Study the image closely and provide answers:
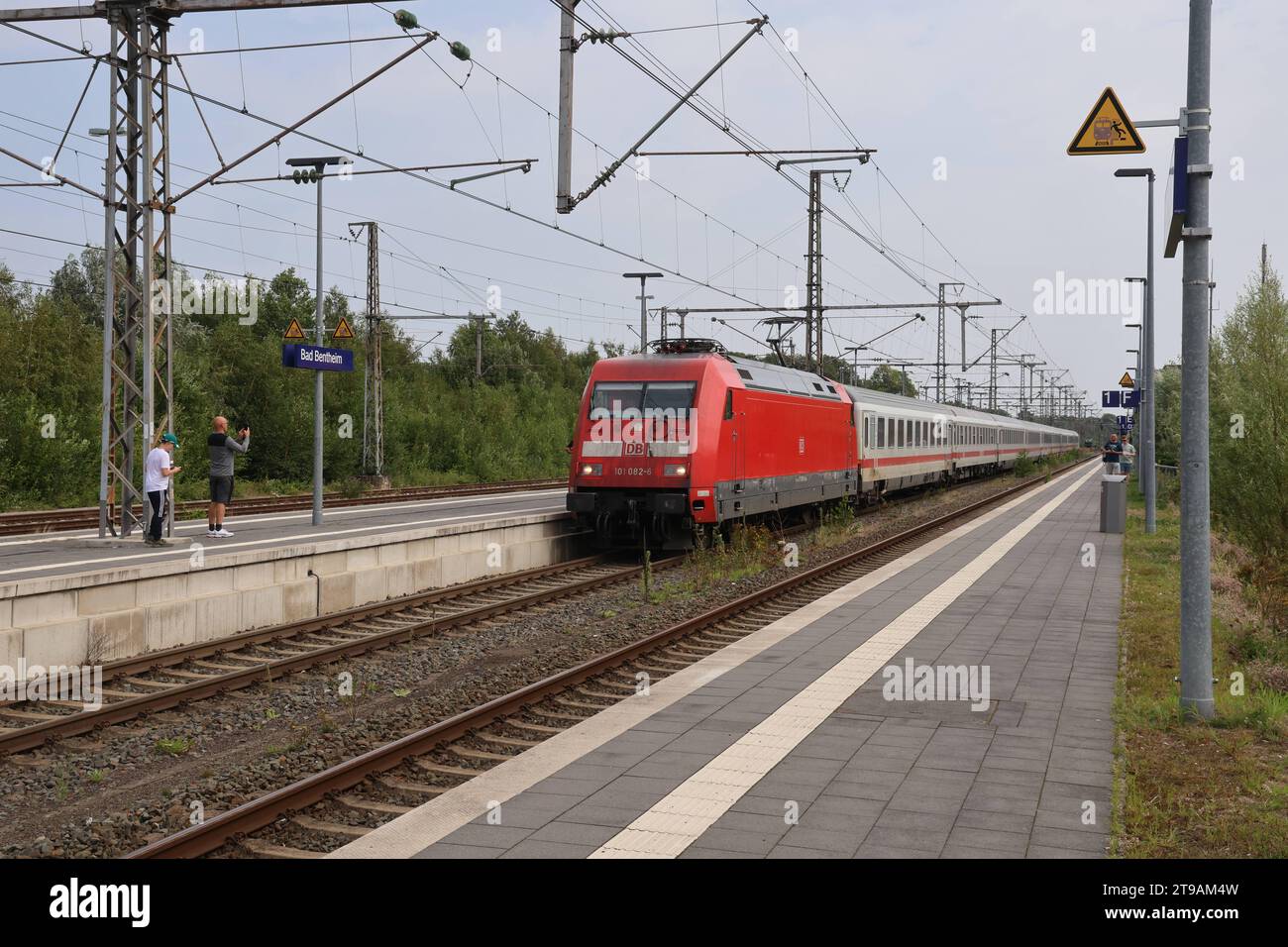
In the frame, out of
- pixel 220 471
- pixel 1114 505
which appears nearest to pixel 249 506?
pixel 220 471

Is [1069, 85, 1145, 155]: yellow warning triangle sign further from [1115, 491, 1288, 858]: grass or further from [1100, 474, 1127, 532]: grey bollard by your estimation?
[1100, 474, 1127, 532]: grey bollard

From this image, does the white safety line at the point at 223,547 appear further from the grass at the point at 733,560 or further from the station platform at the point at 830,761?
the station platform at the point at 830,761

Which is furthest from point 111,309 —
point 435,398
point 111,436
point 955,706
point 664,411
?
point 435,398

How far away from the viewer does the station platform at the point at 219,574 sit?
9.99 metres

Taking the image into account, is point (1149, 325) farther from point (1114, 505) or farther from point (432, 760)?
→ point (432, 760)

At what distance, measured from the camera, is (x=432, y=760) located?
23.7 feet

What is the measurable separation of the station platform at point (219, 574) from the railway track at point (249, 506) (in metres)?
1.10

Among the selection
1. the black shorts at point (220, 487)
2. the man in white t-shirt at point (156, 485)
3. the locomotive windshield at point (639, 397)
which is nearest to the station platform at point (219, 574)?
the man in white t-shirt at point (156, 485)

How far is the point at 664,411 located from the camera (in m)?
17.8

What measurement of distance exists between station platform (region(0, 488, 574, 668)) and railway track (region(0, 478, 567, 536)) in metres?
1.10

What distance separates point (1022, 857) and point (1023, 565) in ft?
42.5

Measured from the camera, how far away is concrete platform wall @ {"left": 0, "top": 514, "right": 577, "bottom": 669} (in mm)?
9828

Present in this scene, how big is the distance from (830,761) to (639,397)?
463 inches

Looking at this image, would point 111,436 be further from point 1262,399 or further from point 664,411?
point 1262,399
